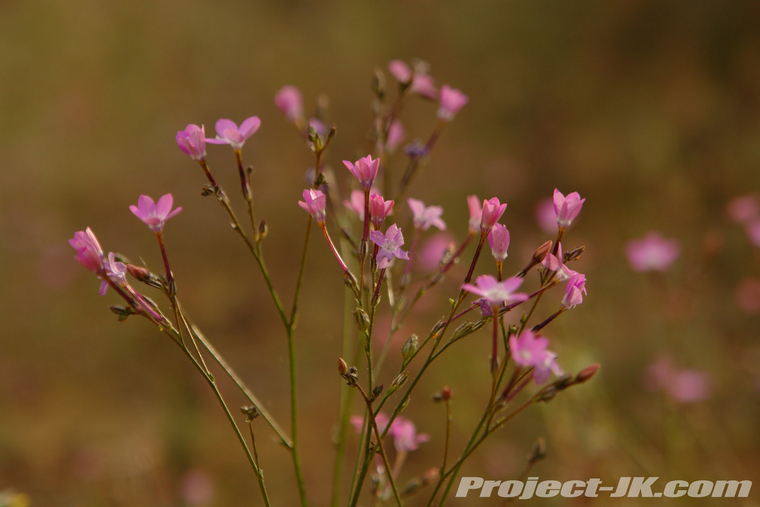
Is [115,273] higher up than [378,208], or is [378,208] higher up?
[378,208]

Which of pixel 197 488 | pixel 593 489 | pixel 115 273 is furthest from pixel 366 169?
pixel 197 488

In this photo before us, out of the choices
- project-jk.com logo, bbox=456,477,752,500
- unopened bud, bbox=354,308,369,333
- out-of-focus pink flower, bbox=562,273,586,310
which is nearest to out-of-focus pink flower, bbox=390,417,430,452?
project-jk.com logo, bbox=456,477,752,500

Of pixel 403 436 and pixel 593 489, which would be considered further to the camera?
pixel 593 489

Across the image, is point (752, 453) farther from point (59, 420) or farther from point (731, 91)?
point (59, 420)

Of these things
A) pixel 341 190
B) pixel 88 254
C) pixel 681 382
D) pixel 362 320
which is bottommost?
pixel 88 254

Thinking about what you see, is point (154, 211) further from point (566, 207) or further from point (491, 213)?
point (566, 207)

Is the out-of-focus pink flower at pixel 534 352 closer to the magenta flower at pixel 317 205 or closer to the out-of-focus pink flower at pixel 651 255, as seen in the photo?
the magenta flower at pixel 317 205
